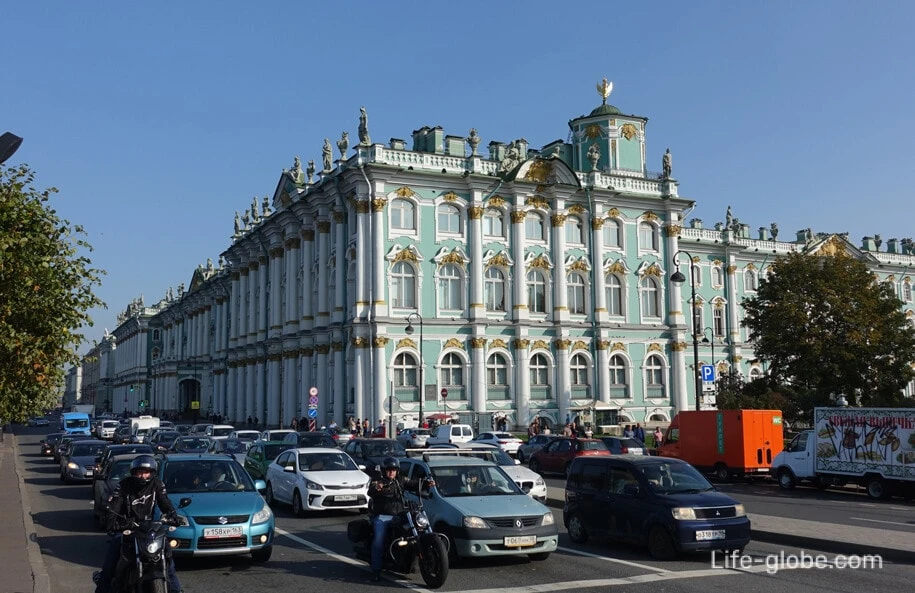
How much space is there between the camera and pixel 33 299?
49.3 feet

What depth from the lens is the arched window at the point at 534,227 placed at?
58.3 meters

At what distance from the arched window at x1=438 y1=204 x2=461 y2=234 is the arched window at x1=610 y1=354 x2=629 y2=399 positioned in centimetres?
1436

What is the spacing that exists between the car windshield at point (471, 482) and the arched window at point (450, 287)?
40.2m

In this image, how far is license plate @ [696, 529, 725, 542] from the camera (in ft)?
45.2

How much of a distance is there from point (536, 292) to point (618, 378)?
8.53m

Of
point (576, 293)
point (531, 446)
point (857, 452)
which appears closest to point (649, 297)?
point (576, 293)

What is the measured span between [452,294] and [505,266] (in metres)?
4.12

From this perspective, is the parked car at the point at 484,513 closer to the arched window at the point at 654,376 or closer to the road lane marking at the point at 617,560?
the road lane marking at the point at 617,560

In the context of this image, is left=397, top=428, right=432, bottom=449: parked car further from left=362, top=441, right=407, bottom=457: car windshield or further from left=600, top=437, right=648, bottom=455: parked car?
left=362, top=441, right=407, bottom=457: car windshield

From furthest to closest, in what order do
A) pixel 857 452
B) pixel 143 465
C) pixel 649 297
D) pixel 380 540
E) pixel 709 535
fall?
pixel 649 297 → pixel 857 452 → pixel 709 535 → pixel 380 540 → pixel 143 465

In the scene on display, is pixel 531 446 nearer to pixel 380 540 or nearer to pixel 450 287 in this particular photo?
pixel 450 287

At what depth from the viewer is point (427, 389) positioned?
176 ft

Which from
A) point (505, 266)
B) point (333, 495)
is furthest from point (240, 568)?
point (505, 266)

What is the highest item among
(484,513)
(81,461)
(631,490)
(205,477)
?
(205,477)
